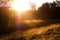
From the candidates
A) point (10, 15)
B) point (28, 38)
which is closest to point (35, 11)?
point (10, 15)

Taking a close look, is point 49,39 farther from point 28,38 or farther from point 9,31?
point 9,31

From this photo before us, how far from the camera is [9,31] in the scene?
20.9m

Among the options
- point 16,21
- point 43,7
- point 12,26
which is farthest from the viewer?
point 43,7

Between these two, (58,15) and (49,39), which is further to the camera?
(58,15)

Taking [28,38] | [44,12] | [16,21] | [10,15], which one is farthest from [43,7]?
[28,38]

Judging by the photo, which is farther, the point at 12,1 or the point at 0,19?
the point at 12,1

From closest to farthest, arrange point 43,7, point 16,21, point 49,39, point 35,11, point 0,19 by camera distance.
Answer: point 49,39 → point 0,19 → point 16,21 → point 35,11 → point 43,7

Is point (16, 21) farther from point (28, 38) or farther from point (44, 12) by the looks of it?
point (44, 12)

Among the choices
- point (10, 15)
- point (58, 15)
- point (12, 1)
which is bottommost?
point (58, 15)

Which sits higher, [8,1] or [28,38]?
[8,1]

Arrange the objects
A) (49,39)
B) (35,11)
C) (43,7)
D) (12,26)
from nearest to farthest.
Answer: (49,39)
(12,26)
(35,11)
(43,7)

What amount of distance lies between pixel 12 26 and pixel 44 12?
61.1ft

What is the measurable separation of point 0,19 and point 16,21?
3796mm

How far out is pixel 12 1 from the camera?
22.8 metres
